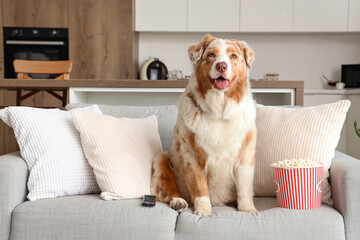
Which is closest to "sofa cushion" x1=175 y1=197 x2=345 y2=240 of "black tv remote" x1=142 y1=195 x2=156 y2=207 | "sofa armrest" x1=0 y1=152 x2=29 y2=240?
"black tv remote" x1=142 y1=195 x2=156 y2=207

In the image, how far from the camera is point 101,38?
17.1ft

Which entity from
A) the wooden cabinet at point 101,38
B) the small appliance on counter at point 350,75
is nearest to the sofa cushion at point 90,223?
the wooden cabinet at point 101,38

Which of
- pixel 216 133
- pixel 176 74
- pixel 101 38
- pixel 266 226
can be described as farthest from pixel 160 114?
pixel 101 38

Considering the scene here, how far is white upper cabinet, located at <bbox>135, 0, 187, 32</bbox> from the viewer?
5.32 metres


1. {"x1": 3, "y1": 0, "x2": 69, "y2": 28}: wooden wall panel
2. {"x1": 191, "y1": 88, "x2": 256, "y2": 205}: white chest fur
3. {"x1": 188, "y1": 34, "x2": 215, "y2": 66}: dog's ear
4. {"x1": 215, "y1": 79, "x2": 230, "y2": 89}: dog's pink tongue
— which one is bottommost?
{"x1": 191, "y1": 88, "x2": 256, "y2": 205}: white chest fur

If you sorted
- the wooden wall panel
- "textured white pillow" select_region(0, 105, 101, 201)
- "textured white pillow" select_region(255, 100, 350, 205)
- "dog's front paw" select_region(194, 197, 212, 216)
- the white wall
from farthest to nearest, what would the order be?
1. the white wall
2. the wooden wall panel
3. "textured white pillow" select_region(255, 100, 350, 205)
4. "textured white pillow" select_region(0, 105, 101, 201)
5. "dog's front paw" select_region(194, 197, 212, 216)

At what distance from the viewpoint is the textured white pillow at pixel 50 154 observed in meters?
1.69

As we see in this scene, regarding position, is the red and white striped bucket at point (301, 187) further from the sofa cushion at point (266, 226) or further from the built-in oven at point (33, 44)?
the built-in oven at point (33, 44)

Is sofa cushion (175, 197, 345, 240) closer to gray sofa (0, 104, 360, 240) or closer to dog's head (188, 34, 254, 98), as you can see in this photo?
gray sofa (0, 104, 360, 240)

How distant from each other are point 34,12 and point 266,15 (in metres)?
3.11

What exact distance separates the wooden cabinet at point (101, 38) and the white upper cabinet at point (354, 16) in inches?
115

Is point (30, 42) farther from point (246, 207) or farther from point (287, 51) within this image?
point (246, 207)

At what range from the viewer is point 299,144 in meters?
1.82

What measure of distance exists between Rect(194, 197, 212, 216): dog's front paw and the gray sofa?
34 mm
